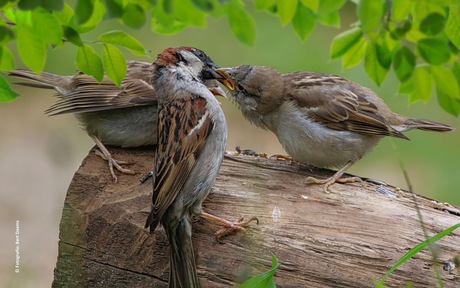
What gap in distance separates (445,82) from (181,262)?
136cm

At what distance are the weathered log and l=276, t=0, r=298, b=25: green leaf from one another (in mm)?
1166

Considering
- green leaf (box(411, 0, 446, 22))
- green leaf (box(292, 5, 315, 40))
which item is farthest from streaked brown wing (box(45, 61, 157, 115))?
green leaf (box(411, 0, 446, 22))

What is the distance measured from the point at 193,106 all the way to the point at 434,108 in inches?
215

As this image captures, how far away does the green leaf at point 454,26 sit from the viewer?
3121mm

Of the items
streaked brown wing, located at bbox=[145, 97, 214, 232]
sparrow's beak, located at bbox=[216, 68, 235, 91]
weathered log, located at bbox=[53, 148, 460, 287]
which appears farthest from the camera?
sparrow's beak, located at bbox=[216, 68, 235, 91]

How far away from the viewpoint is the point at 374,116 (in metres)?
4.67

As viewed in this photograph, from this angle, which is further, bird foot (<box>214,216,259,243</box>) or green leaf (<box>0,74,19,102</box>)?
bird foot (<box>214,216,259,243</box>)

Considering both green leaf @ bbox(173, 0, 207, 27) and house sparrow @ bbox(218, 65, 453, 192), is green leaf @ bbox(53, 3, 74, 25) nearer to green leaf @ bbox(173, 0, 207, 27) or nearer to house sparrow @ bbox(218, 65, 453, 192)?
green leaf @ bbox(173, 0, 207, 27)

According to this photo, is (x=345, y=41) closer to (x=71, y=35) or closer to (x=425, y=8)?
(x=425, y=8)

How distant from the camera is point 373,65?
319 cm

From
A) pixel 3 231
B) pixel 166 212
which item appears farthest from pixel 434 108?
pixel 166 212

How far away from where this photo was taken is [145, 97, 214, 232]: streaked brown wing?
3.92 m

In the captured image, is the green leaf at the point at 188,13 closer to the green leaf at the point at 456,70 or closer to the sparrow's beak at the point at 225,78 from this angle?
the green leaf at the point at 456,70

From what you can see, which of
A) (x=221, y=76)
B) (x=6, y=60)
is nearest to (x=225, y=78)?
(x=221, y=76)
